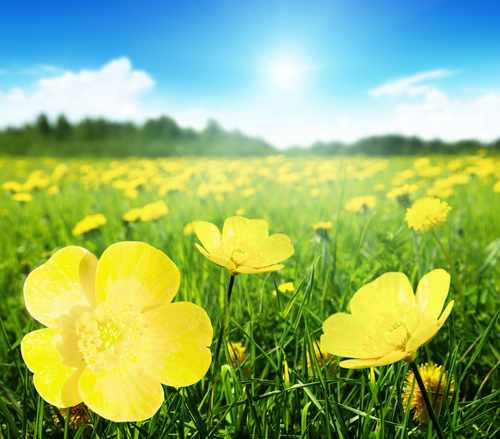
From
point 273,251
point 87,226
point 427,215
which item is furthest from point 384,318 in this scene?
point 87,226

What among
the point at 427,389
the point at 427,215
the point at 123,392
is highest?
the point at 427,215

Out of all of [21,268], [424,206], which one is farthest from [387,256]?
[21,268]

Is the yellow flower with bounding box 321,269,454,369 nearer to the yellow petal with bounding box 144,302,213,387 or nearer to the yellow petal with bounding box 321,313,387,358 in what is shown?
the yellow petal with bounding box 321,313,387,358

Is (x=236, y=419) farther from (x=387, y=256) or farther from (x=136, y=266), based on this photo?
(x=387, y=256)

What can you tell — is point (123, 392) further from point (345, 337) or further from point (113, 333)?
point (345, 337)

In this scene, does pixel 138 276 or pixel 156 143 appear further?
pixel 156 143

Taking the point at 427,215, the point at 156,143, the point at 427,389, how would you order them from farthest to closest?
the point at 156,143 → the point at 427,215 → the point at 427,389

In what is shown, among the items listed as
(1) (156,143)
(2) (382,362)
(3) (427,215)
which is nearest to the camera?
(2) (382,362)

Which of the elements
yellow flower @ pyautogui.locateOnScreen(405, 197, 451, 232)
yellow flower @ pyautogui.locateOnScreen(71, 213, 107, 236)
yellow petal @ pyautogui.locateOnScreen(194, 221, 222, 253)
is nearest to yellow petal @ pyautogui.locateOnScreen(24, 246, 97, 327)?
yellow petal @ pyautogui.locateOnScreen(194, 221, 222, 253)
